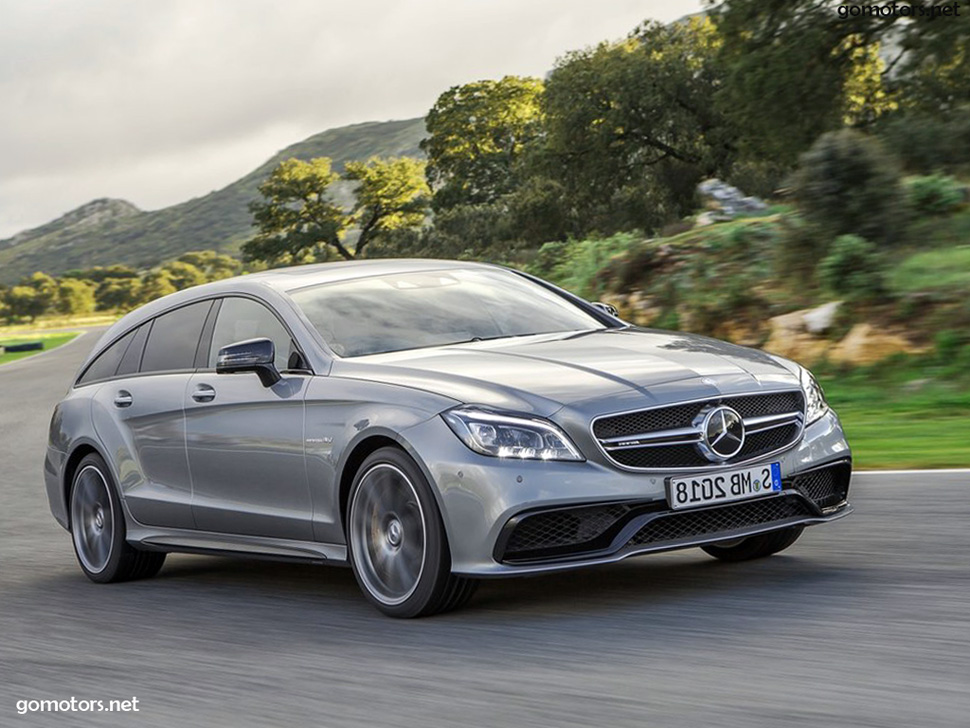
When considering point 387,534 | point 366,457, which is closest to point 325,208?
point 366,457

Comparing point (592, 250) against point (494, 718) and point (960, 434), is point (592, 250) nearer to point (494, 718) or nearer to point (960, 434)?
point (960, 434)

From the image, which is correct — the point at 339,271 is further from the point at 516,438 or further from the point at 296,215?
the point at 296,215

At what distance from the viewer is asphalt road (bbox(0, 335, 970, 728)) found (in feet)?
14.4

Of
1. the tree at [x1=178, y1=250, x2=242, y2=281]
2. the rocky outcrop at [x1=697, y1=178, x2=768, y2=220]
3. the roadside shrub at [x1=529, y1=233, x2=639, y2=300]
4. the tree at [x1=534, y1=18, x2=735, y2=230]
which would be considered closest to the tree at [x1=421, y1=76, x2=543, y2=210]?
the tree at [x1=534, y1=18, x2=735, y2=230]

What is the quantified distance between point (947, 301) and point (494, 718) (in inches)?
448

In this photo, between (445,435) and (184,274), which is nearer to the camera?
(445,435)

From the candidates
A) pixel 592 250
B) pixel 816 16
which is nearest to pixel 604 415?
pixel 592 250

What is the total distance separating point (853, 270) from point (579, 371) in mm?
10680

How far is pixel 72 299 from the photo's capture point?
143875 mm

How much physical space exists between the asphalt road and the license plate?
40 cm

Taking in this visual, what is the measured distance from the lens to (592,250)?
2273 centimetres

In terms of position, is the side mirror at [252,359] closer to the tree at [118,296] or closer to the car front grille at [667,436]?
the car front grille at [667,436]

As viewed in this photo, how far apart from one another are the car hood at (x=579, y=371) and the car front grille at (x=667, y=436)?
0.04 meters

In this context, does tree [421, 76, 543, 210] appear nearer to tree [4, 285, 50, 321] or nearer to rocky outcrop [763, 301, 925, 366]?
rocky outcrop [763, 301, 925, 366]
